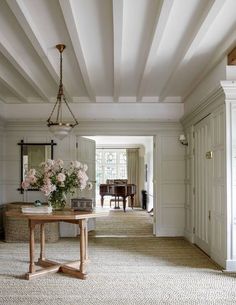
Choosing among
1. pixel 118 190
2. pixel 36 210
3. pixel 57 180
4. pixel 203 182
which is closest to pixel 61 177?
pixel 57 180

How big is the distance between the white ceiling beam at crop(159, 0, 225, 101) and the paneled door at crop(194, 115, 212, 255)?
1.00 meters

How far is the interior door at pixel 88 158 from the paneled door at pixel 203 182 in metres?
2.22

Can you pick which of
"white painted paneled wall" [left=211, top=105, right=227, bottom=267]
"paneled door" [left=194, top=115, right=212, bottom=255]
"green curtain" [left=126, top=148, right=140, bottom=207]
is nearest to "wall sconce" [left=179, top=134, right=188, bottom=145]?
"paneled door" [left=194, top=115, right=212, bottom=255]

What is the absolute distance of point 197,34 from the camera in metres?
3.67

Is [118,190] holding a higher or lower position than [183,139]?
lower

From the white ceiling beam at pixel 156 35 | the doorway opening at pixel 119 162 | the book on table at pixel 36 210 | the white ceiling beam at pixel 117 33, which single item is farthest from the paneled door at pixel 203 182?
the doorway opening at pixel 119 162

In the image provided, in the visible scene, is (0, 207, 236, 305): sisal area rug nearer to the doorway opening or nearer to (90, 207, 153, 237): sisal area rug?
(90, 207, 153, 237): sisal area rug

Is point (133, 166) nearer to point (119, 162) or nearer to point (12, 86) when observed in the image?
point (119, 162)

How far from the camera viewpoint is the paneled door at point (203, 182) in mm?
5184

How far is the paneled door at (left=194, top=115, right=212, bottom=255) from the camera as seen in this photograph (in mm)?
5184

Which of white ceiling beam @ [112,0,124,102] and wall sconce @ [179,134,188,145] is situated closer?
white ceiling beam @ [112,0,124,102]

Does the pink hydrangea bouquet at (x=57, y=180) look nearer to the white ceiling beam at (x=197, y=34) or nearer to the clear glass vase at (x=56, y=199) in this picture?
the clear glass vase at (x=56, y=199)

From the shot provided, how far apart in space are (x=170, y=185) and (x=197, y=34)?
12.4 feet

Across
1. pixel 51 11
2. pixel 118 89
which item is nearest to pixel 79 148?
pixel 118 89
